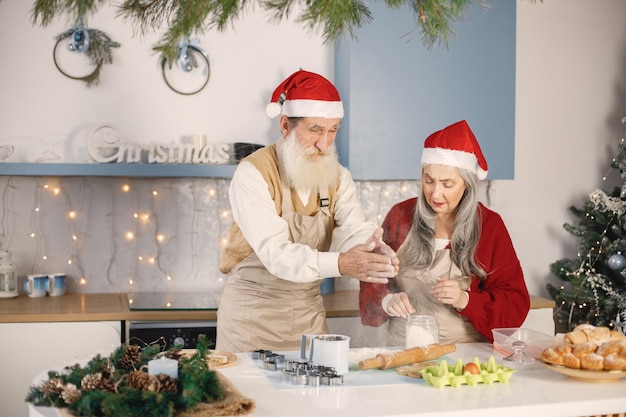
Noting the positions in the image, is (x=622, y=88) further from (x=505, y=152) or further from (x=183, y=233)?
(x=183, y=233)

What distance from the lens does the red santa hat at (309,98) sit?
292 cm

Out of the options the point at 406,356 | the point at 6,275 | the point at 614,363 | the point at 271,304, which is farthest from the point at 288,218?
the point at 6,275

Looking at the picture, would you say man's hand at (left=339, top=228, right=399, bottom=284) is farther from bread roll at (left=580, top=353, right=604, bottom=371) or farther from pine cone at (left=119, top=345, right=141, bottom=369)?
pine cone at (left=119, top=345, right=141, bottom=369)

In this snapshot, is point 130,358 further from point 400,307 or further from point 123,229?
point 123,229

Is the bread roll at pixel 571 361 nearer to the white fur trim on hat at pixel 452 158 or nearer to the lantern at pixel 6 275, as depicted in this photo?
the white fur trim on hat at pixel 452 158

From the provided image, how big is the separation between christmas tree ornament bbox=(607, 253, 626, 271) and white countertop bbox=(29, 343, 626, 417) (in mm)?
1959

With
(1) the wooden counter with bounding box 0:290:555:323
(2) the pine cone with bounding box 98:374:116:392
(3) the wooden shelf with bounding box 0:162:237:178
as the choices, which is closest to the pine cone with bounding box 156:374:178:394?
(2) the pine cone with bounding box 98:374:116:392

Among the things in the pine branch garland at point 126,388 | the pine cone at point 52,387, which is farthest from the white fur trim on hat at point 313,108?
the pine cone at point 52,387

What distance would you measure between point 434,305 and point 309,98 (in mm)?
890

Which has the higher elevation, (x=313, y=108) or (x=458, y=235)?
(x=313, y=108)

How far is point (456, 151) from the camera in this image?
281cm

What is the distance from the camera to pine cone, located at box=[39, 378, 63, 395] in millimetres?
1795

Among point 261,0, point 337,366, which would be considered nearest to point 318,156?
point 337,366

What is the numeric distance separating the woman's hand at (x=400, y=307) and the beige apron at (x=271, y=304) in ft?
1.50
